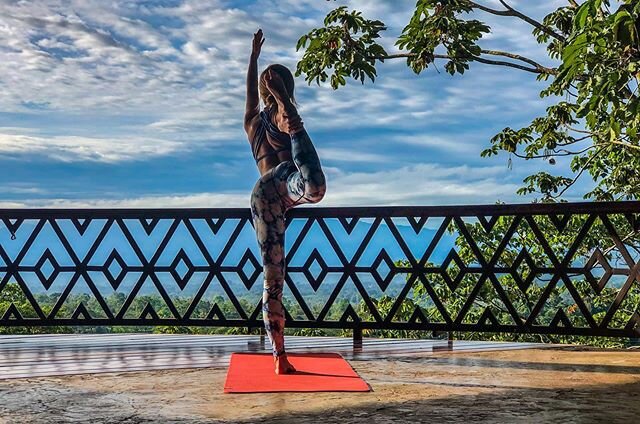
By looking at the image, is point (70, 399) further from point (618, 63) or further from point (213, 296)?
point (618, 63)

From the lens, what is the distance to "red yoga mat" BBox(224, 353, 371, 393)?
3.42 meters

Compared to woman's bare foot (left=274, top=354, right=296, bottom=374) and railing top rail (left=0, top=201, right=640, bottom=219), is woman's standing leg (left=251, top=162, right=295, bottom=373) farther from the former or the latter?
railing top rail (left=0, top=201, right=640, bottom=219)

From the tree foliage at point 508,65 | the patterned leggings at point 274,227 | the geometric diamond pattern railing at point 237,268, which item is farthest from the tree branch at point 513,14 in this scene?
the patterned leggings at point 274,227

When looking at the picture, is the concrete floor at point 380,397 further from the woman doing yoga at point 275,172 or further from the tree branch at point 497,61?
the tree branch at point 497,61

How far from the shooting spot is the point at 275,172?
12.3 feet

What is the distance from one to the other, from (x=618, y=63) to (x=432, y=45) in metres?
3.21

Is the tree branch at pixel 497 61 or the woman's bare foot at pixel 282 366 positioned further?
the tree branch at pixel 497 61

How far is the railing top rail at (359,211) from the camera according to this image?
15.6ft

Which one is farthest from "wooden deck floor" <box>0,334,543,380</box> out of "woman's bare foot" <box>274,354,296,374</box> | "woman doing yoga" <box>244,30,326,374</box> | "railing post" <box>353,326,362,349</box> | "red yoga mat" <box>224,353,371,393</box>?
"woman doing yoga" <box>244,30,326,374</box>

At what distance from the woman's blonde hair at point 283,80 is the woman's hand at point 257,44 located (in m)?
0.22

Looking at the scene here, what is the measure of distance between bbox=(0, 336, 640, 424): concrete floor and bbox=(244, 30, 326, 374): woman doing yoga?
47cm

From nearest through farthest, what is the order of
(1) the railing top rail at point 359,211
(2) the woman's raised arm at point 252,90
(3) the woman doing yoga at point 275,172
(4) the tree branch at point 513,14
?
1. (3) the woman doing yoga at point 275,172
2. (2) the woman's raised arm at point 252,90
3. (1) the railing top rail at point 359,211
4. (4) the tree branch at point 513,14

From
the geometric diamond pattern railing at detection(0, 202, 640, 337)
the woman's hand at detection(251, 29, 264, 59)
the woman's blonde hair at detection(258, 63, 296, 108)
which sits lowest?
the geometric diamond pattern railing at detection(0, 202, 640, 337)

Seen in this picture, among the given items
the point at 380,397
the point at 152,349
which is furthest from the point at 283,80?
the point at 152,349
